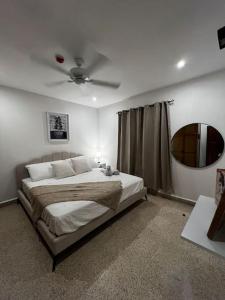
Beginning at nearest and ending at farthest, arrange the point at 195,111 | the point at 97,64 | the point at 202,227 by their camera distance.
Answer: the point at 202,227, the point at 97,64, the point at 195,111

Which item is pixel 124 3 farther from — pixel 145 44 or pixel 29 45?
pixel 29 45

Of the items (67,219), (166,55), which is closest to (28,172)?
(67,219)

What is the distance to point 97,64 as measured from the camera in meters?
1.95

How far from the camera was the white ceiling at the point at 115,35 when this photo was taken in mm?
1149

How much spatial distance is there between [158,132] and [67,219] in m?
2.43

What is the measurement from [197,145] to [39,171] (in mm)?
3316

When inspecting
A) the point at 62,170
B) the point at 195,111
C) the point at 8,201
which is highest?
the point at 195,111

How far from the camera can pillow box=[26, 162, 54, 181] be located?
2.69m

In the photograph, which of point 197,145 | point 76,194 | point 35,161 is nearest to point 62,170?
point 35,161

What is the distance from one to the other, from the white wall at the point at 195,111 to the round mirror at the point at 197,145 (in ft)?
0.30

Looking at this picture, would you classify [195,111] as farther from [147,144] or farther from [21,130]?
[21,130]

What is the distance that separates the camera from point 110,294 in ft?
3.95

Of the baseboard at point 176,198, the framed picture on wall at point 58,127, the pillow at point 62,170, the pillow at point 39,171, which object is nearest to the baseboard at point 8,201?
the pillow at point 39,171

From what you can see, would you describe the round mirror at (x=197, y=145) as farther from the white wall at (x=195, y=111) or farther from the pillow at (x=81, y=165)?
the pillow at (x=81, y=165)
